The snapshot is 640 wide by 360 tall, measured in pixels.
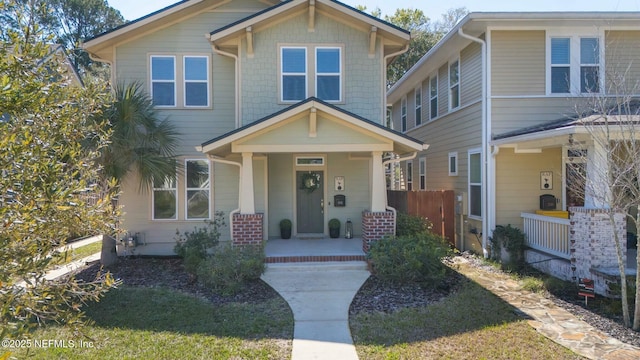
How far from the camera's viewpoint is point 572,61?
32.6ft

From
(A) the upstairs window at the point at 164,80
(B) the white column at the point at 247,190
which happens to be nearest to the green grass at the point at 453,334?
(B) the white column at the point at 247,190

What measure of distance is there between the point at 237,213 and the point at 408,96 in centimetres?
1149

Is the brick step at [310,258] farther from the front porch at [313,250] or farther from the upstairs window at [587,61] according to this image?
the upstairs window at [587,61]

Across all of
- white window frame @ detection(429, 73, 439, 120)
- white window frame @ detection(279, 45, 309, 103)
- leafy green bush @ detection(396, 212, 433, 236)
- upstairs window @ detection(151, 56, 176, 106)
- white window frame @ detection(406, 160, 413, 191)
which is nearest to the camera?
leafy green bush @ detection(396, 212, 433, 236)

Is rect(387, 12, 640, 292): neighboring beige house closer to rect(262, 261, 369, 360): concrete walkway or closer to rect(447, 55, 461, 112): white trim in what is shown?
rect(447, 55, 461, 112): white trim

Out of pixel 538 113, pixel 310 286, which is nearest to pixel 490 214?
pixel 538 113

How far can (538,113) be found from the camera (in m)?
9.98

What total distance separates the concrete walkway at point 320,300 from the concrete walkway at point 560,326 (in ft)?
9.07

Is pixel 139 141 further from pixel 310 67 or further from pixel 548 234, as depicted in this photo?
pixel 548 234

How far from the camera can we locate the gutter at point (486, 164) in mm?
10000

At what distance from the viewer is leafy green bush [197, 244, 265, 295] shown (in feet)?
24.6

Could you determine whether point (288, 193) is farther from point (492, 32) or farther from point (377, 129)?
point (492, 32)

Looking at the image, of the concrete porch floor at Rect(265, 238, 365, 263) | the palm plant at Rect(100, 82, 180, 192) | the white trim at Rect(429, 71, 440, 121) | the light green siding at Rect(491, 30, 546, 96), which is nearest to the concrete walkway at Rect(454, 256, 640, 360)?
the concrete porch floor at Rect(265, 238, 365, 263)

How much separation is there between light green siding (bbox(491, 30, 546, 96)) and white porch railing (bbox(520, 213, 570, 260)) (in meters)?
3.26
